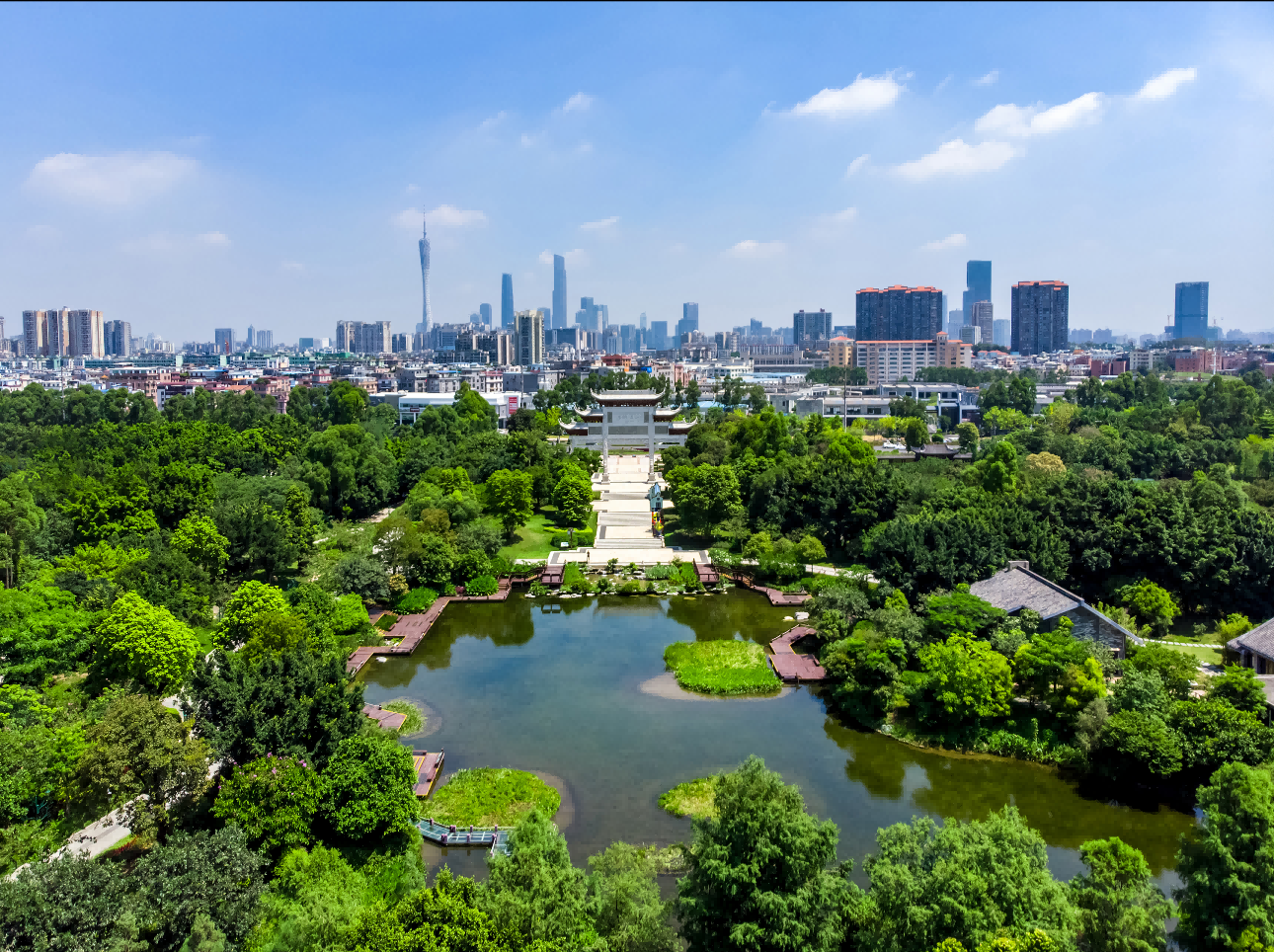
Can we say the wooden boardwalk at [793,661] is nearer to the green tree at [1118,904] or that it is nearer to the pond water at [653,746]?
the pond water at [653,746]

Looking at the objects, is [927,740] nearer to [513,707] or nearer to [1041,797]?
[1041,797]

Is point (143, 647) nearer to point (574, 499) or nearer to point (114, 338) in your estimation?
point (574, 499)

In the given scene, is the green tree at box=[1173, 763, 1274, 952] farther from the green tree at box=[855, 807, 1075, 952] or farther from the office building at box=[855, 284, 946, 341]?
the office building at box=[855, 284, 946, 341]

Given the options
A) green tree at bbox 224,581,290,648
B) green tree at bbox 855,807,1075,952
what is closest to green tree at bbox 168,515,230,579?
green tree at bbox 224,581,290,648

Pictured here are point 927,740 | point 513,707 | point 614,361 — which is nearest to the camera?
point 927,740

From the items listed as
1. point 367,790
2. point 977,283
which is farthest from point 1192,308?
point 367,790

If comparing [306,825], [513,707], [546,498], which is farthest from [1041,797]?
[546,498]
